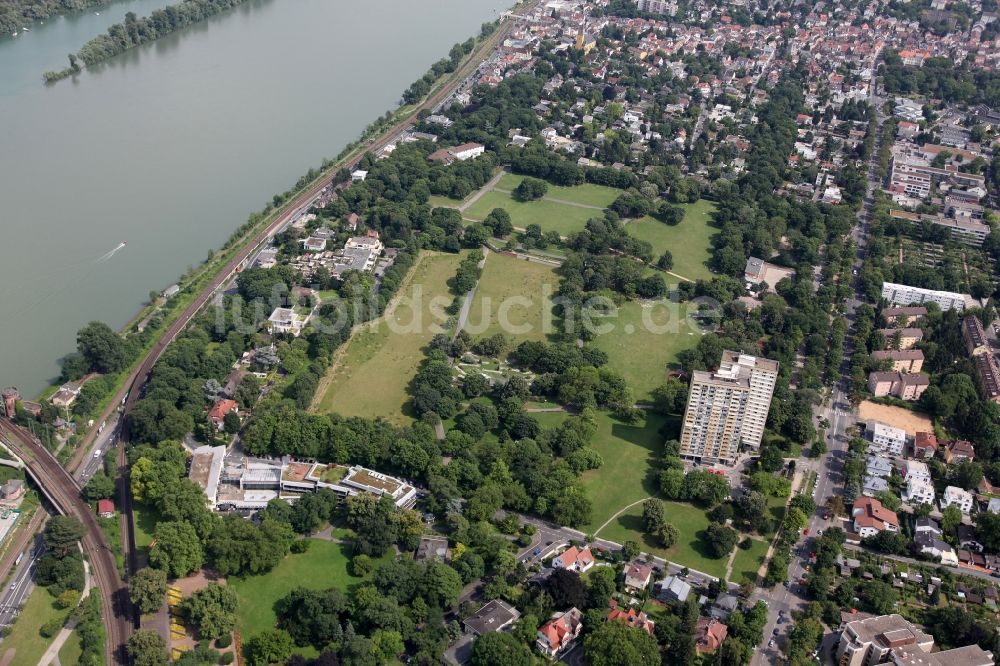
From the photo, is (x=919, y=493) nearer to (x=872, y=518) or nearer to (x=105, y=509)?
(x=872, y=518)

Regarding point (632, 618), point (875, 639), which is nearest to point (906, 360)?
point (875, 639)

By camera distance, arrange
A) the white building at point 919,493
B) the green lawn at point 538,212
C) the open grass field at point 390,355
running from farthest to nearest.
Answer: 1. the green lawn at point 538,212
2. the open grass field at point 390,355
3. the white building at point 919,493

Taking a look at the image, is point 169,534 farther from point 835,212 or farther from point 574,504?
point 835,212

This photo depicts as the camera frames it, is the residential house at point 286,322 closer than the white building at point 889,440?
No

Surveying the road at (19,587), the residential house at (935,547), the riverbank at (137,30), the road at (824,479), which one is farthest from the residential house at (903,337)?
the riverbank at (137,30)

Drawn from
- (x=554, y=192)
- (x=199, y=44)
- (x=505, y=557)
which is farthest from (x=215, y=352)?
(x=199, y=44)

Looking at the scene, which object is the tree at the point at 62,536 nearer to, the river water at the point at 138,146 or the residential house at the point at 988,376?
the river water at the point at 138,146
